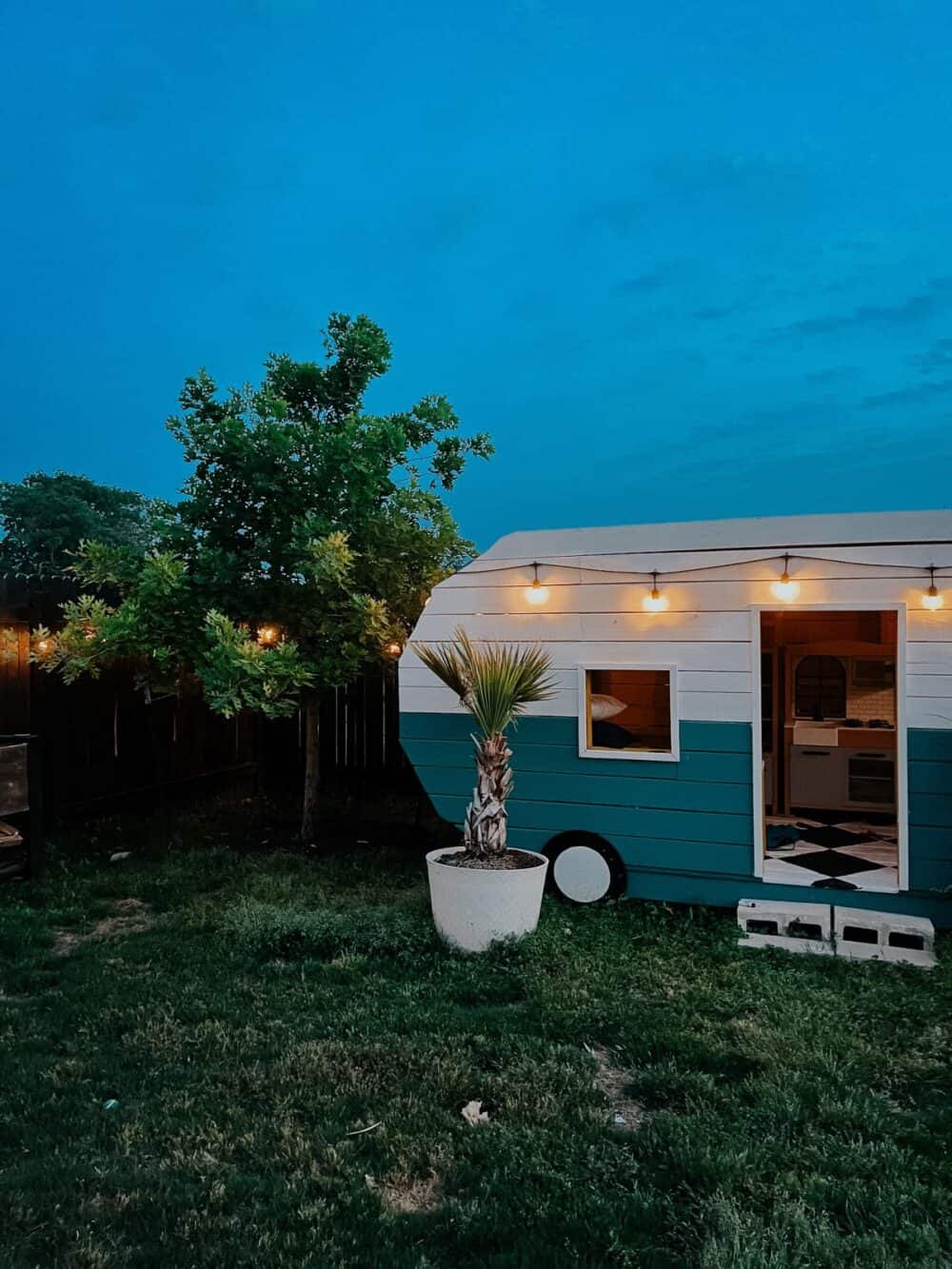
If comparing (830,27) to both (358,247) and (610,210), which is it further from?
(358,247)

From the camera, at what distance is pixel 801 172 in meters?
20.7

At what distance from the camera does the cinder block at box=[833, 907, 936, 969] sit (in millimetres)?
4676

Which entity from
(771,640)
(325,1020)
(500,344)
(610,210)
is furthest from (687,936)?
(500,344)

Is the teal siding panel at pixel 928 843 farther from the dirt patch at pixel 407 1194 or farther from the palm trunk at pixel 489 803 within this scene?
the dirt patch at pixel 407 1194

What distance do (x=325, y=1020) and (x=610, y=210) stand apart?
Answer: 46.8m

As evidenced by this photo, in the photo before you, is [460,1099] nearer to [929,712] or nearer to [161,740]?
[929,712]

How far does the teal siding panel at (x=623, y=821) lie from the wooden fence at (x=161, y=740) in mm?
2136

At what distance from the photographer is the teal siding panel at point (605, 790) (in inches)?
210

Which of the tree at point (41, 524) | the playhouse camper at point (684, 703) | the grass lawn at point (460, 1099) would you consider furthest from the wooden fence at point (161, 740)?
the tree at point (41, 524)

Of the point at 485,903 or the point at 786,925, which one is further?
the point at 786,925

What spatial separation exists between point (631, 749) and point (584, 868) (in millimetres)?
859

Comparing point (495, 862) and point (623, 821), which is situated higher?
point (623, 821)

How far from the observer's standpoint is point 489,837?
497 centimetres

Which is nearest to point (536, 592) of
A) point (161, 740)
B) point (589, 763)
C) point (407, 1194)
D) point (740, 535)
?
point (589, 763)
